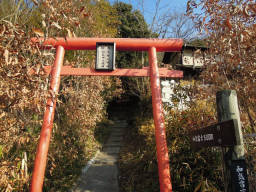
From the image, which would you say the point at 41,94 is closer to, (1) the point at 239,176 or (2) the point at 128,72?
(1) the point at 239,176

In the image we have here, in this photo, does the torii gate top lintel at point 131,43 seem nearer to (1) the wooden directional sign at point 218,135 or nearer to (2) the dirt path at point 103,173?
(1) the wooden directional sign at point 218,135

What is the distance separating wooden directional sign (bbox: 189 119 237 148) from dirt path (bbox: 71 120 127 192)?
3669 millimetres

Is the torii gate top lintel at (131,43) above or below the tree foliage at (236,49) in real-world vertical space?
above

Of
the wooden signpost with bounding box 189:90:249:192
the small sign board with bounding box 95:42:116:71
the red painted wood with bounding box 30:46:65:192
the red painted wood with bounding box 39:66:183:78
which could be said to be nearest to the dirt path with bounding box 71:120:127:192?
the red painted wood with bounding box 30:46:65:192

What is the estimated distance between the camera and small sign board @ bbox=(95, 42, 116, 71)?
13.5 ft

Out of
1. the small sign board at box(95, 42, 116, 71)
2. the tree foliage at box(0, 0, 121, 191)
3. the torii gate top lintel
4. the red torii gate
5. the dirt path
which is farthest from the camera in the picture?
the dirt path

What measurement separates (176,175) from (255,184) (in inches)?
62.8

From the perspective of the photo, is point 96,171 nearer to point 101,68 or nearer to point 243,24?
point 101,68

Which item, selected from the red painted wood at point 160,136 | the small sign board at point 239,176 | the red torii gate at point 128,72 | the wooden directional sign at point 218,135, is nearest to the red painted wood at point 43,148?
the red torii gate at point 128,72

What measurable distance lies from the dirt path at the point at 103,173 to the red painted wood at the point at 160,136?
199 cm

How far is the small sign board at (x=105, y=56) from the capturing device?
13.5 ft

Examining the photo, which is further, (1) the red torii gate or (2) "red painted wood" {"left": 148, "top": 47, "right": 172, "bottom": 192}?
(1) the red torii gate

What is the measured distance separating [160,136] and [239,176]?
211cm

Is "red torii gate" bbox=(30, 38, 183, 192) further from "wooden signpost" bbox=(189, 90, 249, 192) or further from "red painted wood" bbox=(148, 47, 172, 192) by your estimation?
"wooden signpost" bbox=(189, 90, 249, 192)
